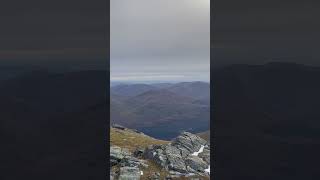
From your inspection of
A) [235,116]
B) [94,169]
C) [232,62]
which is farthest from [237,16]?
[94,169]

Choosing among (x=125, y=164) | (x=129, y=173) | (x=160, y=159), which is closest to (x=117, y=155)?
(x=125, y=164)

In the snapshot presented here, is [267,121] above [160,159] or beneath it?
above

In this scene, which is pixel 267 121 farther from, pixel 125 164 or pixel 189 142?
pixel 189 142

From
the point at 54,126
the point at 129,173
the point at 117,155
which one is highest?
the point at 54,126

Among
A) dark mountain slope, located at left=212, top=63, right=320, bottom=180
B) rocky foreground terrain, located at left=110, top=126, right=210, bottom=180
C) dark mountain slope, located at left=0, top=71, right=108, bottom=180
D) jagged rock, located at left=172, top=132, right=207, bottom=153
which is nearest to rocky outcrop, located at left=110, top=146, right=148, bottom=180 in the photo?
rocky foreground terrain, located at left=110, top=126, right=210, bottom=180

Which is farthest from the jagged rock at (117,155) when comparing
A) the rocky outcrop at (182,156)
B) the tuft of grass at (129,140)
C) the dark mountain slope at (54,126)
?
the dark mountain slope at (54,126)

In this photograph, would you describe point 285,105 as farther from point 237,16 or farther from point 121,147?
point 121,147
